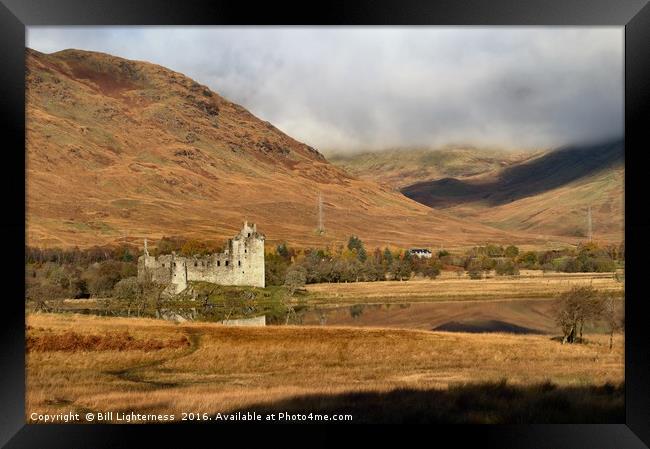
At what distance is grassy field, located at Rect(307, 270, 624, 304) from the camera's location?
36812 mm

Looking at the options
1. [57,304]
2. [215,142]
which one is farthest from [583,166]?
[57,304]

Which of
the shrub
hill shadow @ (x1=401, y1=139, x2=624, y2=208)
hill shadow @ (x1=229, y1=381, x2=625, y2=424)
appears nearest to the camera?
hill shadow @ (x1=229, y1=381, x2=625, y2=424)

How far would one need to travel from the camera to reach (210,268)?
127ft

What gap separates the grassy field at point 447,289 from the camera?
3681 centimetres

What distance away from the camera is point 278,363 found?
11.5 metres

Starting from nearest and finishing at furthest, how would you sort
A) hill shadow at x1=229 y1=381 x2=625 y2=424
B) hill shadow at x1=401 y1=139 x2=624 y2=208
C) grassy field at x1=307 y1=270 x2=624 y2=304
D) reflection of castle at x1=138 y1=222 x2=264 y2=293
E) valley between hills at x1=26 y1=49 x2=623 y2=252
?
hill shadow at x1=229 y1=381 x2=625 y2=424 < grassy field at x1=307 y1=270 x2=624 y2=304 < reflection of castle at x1=138 y1=222 x2=264 y2=293 < valley between hills at x1=26 y1=49 x2=623 y2=252 < hill shadow at x1=401 y1=139 x2=624 y2=208

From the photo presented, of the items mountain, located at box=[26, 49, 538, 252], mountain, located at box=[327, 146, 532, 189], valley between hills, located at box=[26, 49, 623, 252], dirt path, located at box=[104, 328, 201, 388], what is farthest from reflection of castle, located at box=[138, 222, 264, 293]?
mountain, located at box=[327, 146, 532, 189]

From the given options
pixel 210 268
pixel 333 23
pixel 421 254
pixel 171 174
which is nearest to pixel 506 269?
pixel 421 254

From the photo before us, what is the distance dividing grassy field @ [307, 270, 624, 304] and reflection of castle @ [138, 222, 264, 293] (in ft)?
14.4

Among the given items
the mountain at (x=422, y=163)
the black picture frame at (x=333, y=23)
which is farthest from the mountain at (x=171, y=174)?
the black picture frame at (x=333, y=23)

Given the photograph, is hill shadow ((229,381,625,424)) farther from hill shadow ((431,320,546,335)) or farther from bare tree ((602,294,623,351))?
hill shadow ((431,320,546,335))

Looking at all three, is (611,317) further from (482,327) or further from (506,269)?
(506,269)

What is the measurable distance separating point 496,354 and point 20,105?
1058 centimetres

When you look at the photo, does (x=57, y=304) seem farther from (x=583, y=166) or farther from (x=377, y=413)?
(x=583, y=166)
